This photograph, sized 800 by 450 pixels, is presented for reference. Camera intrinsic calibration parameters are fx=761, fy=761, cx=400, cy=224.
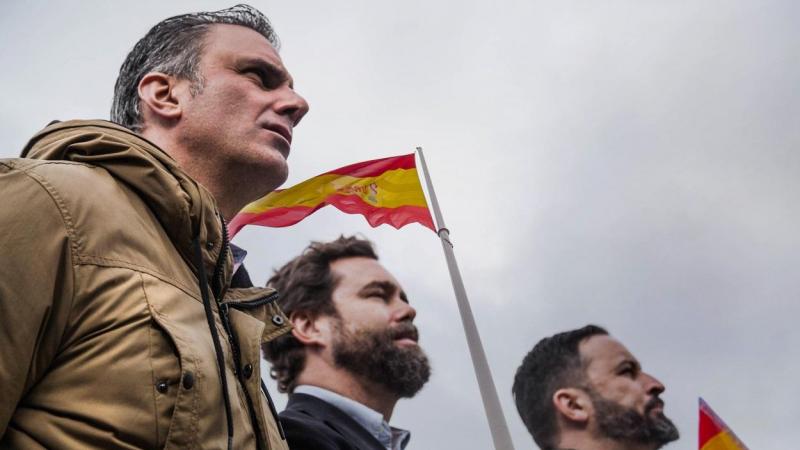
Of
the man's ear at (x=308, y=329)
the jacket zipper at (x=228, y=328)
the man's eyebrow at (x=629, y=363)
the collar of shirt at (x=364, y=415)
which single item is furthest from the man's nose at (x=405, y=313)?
the jacket zipper at (x=228, y=328)

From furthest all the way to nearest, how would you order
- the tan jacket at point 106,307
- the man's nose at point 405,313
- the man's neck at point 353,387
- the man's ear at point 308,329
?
1. the man's nose at point 405,313
2. the man's ear at point 308,329
3. the man's neck at point 353,387
4. the tan jacket at point 106,307

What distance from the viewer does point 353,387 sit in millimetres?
4812

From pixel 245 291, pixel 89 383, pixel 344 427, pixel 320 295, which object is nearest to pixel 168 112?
pixel 245 291

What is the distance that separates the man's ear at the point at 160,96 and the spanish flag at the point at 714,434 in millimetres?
7137

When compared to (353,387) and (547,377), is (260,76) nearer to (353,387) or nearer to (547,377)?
(353,387)

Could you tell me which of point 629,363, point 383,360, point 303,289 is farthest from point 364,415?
point 629,363

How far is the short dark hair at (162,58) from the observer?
2701 mm

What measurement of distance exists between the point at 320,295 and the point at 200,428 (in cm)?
402

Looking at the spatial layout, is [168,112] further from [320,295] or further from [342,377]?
[320,295]

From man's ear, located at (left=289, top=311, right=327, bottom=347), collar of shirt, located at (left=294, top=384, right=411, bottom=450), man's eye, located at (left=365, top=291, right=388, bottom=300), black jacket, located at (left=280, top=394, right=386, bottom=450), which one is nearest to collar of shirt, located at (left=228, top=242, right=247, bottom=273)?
black jacket, located at (left=280, top=394, right=386, bottom=450)

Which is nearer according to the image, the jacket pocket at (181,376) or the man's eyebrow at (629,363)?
the jacket pocket at (181,376)

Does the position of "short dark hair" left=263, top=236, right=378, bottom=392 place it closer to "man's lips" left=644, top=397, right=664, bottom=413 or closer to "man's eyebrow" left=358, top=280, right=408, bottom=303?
"man's eyebrow" left=358, top=280, right=408, bottom=303

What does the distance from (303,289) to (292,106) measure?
2996 millimetres

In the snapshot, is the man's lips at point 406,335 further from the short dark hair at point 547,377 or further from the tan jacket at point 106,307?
the tan jacket at point 106,307
